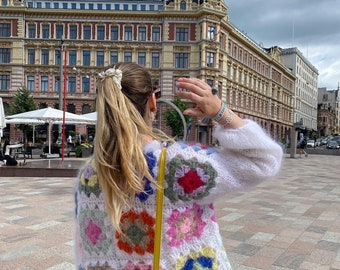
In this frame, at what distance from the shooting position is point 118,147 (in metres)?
1.32

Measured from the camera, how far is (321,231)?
5.71 metres

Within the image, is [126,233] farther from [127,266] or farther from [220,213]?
[220,213]

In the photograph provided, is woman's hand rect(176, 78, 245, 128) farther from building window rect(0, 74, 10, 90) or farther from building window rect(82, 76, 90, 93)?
building window rect(0, 74, 10, 90)

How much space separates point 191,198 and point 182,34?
43767mm

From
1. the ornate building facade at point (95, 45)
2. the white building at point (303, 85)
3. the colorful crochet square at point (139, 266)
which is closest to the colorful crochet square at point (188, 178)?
the colorful crochet square at point (139, 266)

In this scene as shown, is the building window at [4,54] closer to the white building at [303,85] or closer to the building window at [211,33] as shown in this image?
the building window at [211,33]

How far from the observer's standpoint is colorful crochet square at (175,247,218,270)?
4.31ft

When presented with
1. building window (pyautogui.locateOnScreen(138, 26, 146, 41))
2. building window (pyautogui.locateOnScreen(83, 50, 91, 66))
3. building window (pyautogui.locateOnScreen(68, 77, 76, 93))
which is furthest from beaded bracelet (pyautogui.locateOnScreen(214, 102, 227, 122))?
building window (pyautogui.locateOnScreen(83, 50, 91, 66))

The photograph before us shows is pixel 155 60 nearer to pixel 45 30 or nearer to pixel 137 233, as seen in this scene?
pixel 45 30

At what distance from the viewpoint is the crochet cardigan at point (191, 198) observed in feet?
4.24

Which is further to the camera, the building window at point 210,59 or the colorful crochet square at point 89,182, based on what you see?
the building window at point 210,59

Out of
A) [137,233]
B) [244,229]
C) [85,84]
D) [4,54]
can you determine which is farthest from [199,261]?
[4,54]

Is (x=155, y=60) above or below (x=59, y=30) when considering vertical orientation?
below

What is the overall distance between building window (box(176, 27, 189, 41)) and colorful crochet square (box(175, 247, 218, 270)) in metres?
43.5
